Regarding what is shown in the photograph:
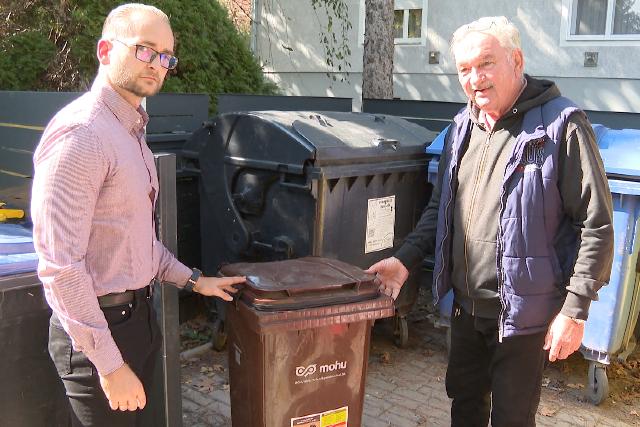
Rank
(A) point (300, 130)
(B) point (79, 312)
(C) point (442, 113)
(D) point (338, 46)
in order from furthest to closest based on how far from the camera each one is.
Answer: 1. (D) point (338, 46)
2. (C) point (442, 113)
3. (A) point (300, 130)
4. (B) point (79, 312)

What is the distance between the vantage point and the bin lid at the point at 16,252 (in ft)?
7.83

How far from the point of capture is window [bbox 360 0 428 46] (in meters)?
12.0

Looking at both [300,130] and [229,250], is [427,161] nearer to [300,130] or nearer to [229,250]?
[300,130]

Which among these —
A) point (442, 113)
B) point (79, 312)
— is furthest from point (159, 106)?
point (79, 312)

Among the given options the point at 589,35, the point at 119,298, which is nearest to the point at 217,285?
the point at 119,298

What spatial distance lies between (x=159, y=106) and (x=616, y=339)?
3558mm

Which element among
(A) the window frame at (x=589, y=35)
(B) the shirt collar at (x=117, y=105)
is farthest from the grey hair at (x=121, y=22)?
(A) the window frame at (x=589, y=35)

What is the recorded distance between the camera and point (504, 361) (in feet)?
8.19

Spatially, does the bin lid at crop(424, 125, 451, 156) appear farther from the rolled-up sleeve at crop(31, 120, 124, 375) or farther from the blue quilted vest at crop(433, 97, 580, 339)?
the rolled-up sleeve at crop(31, 120, 124, 375)

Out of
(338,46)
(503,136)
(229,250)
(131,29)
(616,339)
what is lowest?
(616,339)

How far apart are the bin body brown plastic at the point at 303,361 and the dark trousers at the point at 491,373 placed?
39 cm

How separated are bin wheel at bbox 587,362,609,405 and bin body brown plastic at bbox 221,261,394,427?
1.89m

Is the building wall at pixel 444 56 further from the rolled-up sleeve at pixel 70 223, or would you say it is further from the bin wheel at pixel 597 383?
the rolled-up sleeve at pixel 70 223

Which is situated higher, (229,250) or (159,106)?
(159,106)
